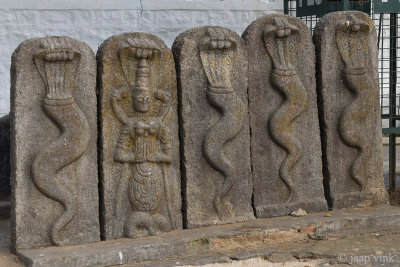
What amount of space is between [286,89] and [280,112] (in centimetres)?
16

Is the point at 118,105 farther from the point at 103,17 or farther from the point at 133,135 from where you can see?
the point at 103,17

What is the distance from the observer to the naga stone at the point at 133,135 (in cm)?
485

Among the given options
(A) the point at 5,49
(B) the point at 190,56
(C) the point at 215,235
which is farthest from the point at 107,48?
(A) the point at 5,49

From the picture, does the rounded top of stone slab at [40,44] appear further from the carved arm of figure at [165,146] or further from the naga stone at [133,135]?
the carved arm of figure at [165,146]

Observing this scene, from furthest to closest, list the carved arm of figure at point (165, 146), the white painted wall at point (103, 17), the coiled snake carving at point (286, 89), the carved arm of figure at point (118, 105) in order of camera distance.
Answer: the white painted wall at point (103, 17), the coiled snake carving at point (286, 89), the carved arm of figure at point (165, 146), the carved arm of figure at point (118, 105)

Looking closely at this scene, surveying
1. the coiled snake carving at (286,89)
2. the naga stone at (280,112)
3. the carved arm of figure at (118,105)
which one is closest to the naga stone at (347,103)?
the naga stone at (280,112)

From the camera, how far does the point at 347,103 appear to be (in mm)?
5504

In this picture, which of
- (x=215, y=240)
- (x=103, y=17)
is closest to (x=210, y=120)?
(x=215, y=240)

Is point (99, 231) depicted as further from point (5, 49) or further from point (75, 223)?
point (5, 49)

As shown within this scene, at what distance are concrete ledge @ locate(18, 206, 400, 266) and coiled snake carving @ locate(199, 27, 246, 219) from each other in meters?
0.31

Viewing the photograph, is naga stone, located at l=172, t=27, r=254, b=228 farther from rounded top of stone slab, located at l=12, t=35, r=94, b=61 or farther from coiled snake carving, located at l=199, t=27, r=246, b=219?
rounded top of stone slab, located at l=12, t=35, r=94, b=61

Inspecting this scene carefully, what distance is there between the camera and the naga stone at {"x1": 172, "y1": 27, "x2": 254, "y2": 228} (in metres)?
5.05

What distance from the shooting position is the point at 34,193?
466 centimetres

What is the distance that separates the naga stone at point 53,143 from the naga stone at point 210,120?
0.62m
